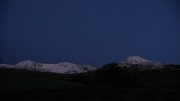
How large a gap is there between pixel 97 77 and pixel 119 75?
2.24 meters

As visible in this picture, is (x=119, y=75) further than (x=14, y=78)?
Yes

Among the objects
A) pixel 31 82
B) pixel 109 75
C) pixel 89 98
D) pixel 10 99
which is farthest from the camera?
pixel 109 75

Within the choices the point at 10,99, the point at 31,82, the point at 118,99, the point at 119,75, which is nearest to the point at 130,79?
the point at 119,75

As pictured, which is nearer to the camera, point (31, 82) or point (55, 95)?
point (55, 95)

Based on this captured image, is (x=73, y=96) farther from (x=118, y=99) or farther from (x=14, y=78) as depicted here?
(x=14, y=78)

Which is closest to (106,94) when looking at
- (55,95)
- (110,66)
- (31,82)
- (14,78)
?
(55,95)

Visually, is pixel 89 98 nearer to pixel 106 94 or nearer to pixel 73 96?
pixel 73 96

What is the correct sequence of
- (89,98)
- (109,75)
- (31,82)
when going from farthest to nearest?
(109,75)
(31,82)
(89,98)

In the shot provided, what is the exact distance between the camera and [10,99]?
20.0 metres

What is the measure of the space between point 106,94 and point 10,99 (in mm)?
6596

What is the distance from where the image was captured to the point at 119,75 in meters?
36.0

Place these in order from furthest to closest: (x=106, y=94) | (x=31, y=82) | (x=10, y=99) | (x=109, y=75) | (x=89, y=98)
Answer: (x=109, y=75), (x=31, y=82), (x=106, y=94), (x=89, y=98), (x=10, y=99)

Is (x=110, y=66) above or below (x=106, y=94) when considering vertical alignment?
above

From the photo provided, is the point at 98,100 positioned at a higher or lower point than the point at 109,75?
lower
